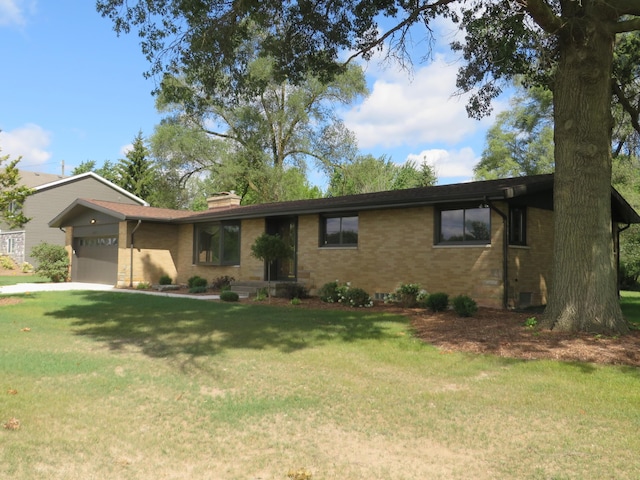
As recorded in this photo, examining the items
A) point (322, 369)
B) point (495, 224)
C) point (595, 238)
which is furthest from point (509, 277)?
point (322, 369)

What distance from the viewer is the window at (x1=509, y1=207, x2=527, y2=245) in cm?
1391

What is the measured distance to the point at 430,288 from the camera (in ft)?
47.2

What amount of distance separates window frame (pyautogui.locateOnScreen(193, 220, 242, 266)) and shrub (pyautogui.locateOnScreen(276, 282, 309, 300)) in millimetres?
3850

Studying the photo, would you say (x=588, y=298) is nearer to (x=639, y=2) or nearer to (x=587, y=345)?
(x=587, y=345)

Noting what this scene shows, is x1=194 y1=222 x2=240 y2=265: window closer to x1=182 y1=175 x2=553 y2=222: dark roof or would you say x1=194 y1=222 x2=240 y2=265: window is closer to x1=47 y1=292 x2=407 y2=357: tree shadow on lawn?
x1=182 y1=175 x2=553 y2=222: dark roof

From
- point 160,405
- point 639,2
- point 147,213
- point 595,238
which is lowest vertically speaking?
point 160,405

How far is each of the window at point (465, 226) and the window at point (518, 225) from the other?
2.54 ft

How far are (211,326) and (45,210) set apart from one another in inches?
→ 1221

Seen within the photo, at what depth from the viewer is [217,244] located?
70.5 feet

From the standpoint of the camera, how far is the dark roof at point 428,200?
1323cm

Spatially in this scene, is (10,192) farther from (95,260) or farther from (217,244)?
(95,260)

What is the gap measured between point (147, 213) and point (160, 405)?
19097 millimetres

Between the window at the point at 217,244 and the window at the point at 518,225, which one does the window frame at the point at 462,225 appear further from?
the window at the point at 217,244

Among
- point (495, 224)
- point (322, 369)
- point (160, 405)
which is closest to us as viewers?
point (160, 405)
